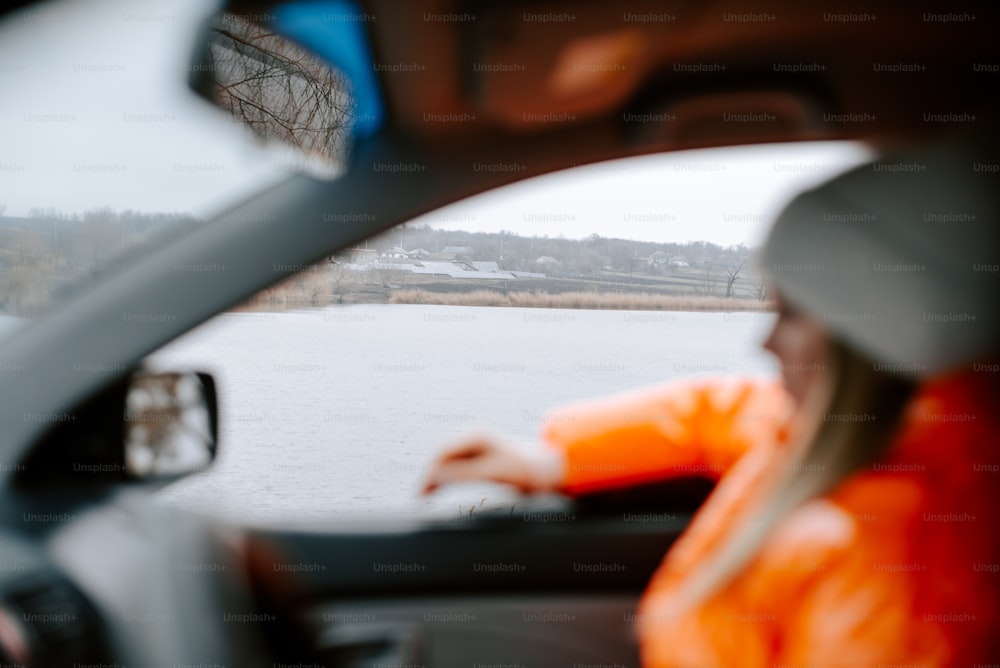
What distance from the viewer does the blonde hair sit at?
1.10 meters

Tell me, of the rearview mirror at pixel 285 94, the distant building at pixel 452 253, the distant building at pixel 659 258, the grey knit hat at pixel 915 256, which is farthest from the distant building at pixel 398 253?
the grey knit hat at pixel 915 256

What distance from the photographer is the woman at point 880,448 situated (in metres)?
1.02

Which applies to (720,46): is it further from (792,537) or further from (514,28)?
(792,537)

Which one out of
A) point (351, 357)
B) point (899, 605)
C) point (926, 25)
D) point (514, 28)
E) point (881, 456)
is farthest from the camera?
point (351, 357)

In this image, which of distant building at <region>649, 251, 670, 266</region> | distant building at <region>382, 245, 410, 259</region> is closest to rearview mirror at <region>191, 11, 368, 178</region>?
distant building at <region>382, 245, 410, 259</region>

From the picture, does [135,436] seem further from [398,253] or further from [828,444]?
[828,444]

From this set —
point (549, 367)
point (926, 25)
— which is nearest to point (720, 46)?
point (926, 25)

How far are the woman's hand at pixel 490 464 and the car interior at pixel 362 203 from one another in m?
0.34

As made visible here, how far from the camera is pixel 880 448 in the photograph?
1.10 metres

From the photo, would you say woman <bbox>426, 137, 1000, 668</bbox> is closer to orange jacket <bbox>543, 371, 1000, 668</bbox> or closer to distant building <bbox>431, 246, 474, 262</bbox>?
orange jacket <bbox>543, 371, 1000, 668</bbox>

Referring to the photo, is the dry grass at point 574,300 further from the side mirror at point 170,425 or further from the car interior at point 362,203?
the side mirror at point 170,425

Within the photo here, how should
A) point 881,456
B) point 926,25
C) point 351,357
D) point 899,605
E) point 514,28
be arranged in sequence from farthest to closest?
point 351,357 < point 926,25 < point 514,28 < point 881,456 < point 899,605

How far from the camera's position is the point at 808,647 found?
3.37 ft

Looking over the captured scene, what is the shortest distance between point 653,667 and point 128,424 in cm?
104
